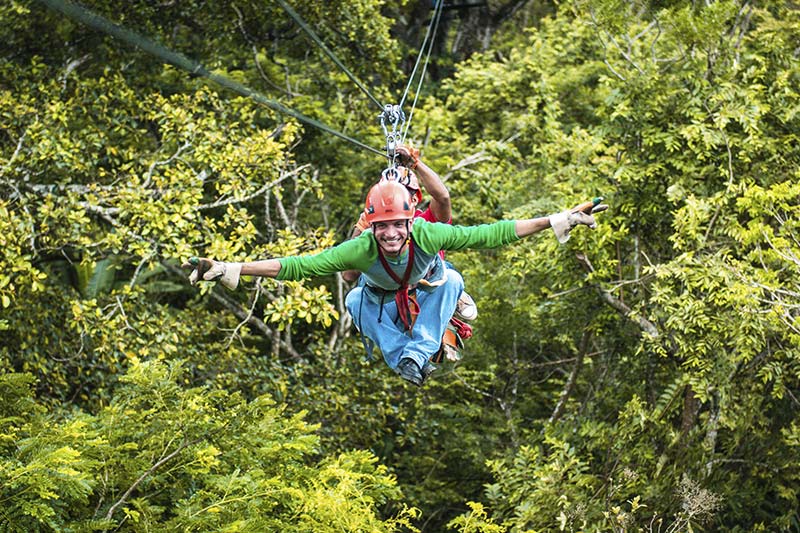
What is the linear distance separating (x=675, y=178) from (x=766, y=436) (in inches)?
80.4

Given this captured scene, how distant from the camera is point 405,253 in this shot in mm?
4262

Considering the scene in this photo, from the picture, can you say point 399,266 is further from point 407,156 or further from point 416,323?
point 407,156

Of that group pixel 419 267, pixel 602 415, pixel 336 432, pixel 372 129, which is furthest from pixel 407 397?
pixel 419 267

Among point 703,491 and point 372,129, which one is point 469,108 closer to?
point 372,129

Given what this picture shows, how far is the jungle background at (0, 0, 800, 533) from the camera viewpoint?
625cm

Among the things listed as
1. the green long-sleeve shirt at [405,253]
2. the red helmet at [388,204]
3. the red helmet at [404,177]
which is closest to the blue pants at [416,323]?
the green long-sleeve shirt at [405,253]

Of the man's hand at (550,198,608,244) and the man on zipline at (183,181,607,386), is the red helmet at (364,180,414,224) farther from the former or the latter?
the man's hand at (550,198,608,244)

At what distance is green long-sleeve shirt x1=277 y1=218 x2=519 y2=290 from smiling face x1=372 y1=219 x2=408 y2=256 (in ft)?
0.22

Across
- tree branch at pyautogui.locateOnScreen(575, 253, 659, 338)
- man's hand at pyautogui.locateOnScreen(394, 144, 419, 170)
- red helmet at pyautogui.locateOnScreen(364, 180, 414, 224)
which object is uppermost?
man's hand at pyautogui.locateOnScreen(394, 144, 419, 170)

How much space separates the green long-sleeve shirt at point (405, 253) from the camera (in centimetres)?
395

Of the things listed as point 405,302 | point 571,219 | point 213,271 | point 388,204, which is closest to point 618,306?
point 405,302

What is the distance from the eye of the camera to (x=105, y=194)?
7.14 metres

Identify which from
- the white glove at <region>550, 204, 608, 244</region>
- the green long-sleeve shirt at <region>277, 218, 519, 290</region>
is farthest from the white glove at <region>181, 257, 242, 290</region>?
the white glove at <region>550, 204, 608, 244</region>

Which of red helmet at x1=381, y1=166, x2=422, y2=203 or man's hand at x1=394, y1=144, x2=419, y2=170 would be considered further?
man's hand at x1=394, y1=144, x2=419, y2=170
